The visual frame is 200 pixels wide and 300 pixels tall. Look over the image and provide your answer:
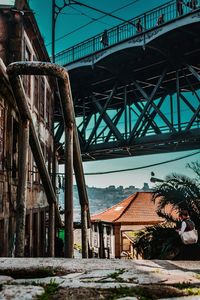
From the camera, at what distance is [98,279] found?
3.47 m

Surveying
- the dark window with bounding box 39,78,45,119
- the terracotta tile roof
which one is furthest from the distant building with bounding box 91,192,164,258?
the dark window with bounding box 39,78,45,119

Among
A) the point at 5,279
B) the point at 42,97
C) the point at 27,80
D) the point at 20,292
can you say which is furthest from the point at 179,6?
the point at 20,292

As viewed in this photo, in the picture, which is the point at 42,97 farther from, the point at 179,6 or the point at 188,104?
the point at 188,104

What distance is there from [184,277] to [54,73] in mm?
6821

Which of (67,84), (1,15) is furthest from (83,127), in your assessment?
(67,84)

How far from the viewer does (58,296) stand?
2934 mm

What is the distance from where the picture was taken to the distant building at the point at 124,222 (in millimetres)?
23203

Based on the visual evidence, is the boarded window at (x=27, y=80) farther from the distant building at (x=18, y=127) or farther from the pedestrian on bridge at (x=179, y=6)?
the pedestrian on bridge at (x=179, y=6)

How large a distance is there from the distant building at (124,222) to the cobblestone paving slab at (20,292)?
63.3ft

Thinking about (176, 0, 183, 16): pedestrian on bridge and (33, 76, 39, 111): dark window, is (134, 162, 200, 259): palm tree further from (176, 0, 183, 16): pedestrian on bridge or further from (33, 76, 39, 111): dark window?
(176, 0, 183, 16): pedestrian on bridge

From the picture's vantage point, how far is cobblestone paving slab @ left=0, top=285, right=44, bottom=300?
286 centimetres

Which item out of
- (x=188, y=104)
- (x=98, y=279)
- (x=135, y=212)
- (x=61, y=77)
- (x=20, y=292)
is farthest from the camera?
(x=135, y=212)

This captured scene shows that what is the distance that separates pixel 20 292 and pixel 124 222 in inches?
820

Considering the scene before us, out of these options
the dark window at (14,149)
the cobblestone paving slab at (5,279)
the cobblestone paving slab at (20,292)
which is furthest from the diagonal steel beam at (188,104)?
the cobblestone paving slab at (20,292)
